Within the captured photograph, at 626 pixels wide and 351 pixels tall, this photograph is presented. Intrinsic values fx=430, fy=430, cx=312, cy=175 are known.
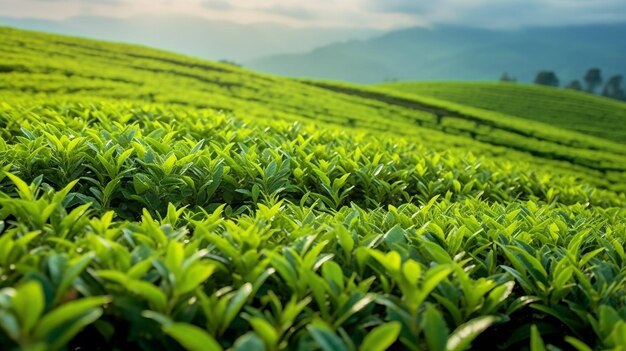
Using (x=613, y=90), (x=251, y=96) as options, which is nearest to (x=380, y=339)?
(x=251, y=96)

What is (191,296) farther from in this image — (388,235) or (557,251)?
(557,251)

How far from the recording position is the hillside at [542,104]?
35375mm

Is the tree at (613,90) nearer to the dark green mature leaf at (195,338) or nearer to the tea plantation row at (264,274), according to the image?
the tea plantation row at (264,274)

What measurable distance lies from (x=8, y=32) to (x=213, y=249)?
33078 mm

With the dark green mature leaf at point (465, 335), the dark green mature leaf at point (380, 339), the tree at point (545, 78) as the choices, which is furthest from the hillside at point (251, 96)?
the tree at point (545, 78)

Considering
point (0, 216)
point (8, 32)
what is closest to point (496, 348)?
point (0, 216)

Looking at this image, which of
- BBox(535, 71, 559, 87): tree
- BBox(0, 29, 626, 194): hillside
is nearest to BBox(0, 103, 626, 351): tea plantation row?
BBox(0, 29, 626, 194): hillside

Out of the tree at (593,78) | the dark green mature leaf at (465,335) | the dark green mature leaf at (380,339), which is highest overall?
the tree at (593,78)

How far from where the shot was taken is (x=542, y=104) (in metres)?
40.1

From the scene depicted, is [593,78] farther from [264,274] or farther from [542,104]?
[264,274]

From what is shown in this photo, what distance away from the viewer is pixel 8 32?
90.1ft

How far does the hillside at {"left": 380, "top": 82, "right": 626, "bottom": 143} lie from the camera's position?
116 ft

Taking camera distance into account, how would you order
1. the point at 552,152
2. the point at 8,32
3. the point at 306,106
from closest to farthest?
the point at 552,152
the point at 306,106
the point at 8,32

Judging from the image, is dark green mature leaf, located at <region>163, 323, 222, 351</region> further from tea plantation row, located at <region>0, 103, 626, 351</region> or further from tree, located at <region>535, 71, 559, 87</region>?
tree, located at <region>535, 71, 559, 87</region>
